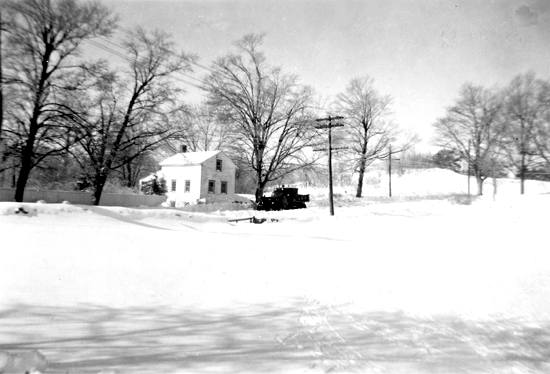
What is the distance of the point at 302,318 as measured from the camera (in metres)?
4.67

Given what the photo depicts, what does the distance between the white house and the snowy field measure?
2334 cm

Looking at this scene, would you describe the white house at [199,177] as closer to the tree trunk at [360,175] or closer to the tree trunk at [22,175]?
the tree trunk at [360,175]

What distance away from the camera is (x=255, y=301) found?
5.19 m

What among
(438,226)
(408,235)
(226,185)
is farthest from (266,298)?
(226,185)

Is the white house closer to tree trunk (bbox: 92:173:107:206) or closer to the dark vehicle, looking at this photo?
the dark vehicle

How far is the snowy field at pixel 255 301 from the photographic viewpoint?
348cm

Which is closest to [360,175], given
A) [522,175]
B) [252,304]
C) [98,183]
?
[522,175]

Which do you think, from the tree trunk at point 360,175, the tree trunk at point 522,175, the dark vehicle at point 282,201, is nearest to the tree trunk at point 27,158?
the dark vehicle at point 282,201

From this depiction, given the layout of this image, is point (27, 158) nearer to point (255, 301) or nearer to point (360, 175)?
point (255, 301)

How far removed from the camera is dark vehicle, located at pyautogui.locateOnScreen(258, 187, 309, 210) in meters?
25.0

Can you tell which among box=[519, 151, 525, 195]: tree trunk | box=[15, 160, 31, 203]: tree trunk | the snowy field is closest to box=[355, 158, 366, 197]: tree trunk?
box=[519, 151, 525, 195]: tree trunk

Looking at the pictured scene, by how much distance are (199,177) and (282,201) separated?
40.0ft

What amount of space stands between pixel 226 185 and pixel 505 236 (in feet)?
94.5

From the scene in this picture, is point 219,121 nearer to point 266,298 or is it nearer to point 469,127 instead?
point 469,127
